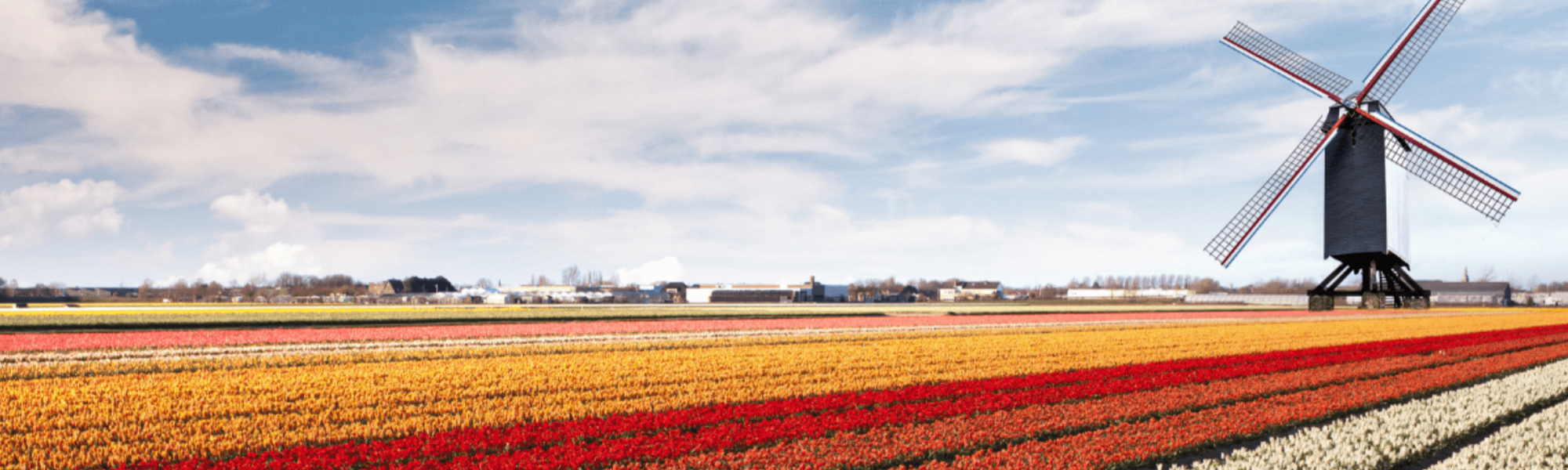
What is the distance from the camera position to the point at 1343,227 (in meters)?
50.5

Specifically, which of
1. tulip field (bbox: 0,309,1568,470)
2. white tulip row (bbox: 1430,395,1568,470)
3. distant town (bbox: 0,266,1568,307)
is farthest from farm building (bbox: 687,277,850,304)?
white tulip row (bbox: 1430,395,1568,470)

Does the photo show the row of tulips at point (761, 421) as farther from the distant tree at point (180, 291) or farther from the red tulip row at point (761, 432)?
the distant tree at point (180, 291)

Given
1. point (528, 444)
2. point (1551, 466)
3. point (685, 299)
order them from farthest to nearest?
point (685, 299) → point (528, 444) → point (1551, 466)

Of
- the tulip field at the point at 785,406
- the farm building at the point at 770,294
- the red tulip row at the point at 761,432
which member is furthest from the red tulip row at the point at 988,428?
the farm building at the point at 770,294

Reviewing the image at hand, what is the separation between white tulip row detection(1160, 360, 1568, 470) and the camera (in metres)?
10.4

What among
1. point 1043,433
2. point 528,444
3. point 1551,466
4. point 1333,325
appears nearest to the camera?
point 1551,466

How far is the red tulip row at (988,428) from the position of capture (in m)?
10.1

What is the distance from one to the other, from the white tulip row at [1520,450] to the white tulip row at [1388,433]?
553mm

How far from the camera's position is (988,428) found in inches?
477

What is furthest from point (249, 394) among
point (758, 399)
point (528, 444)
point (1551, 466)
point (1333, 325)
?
point (1333, 325)

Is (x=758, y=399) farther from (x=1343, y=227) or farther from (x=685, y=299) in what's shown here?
(x=685, y=299)

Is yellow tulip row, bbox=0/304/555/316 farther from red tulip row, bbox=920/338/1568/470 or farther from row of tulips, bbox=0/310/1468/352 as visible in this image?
red tulip row, bbox=920/338/1568/470

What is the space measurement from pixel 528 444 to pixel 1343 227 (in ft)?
178

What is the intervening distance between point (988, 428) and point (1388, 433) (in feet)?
18.6
